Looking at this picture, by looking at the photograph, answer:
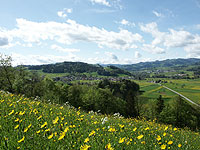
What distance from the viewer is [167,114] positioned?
51719 millimetres

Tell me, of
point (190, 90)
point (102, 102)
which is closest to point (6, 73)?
point (102, 102)

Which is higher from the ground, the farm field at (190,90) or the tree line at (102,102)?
Result: the tree line at (102,102)

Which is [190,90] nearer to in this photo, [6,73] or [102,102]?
[102,102]

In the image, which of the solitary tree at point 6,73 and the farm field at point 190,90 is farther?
the farm field at point 190,90

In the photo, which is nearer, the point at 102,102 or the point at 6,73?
the point at 6,73

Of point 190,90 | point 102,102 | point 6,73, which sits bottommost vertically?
point 190,90

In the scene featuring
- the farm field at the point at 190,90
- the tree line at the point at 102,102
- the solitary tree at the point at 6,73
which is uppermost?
the solitary tree at the point at 6,73

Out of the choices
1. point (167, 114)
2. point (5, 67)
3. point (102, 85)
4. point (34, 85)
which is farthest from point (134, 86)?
point (5, 67)

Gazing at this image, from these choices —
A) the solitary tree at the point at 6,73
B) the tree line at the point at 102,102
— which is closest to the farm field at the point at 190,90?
the tree line at the point at 102,102

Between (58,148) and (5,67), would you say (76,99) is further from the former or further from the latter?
(58,148)

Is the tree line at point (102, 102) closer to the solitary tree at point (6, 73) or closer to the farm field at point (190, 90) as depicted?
the solitary tree at point (6, 73)

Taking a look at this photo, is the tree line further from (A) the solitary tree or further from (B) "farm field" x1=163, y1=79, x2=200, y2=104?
(B) "farm field" x1=163, y1=79, x2=200, y2=104

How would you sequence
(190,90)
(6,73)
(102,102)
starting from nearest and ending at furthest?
(6,73), (102,102), (190,90)

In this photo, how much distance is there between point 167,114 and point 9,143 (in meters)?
57.0
